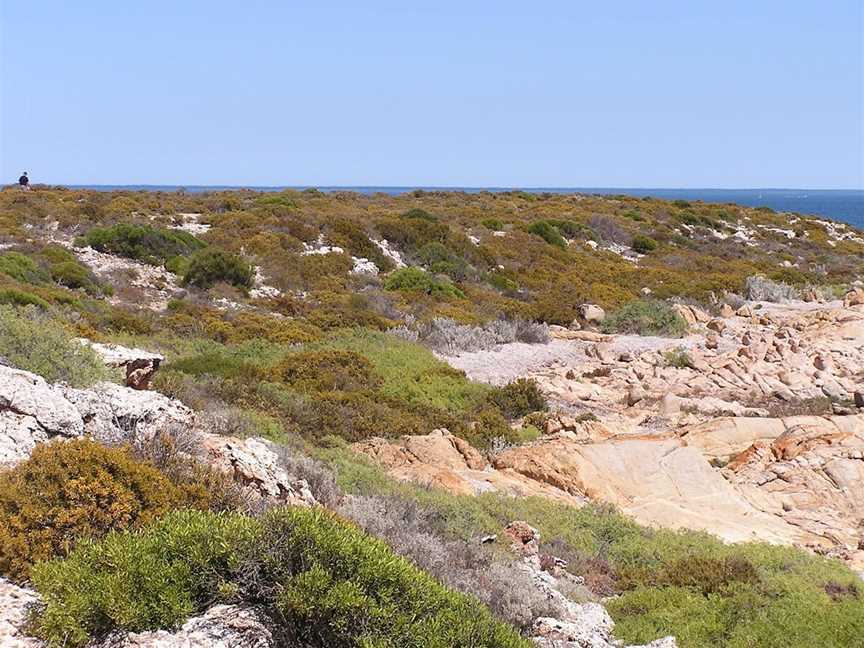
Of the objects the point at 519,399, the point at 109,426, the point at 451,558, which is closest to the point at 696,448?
the point at 519,399

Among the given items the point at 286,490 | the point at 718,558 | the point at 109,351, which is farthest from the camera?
the point at 109,351

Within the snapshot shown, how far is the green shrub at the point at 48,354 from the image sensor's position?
811cm

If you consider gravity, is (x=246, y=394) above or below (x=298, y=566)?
below

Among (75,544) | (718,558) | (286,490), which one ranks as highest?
(75,544)

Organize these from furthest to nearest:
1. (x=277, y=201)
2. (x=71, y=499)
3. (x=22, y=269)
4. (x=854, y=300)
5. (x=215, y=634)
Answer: (x=277, y=201)
(x=854, y=300)
(x=22, y=269)
(x=71, y=499)
(x=215, y=634)

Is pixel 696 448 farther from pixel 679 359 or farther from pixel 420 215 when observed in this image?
pixel 420 215

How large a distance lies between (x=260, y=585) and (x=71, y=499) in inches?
61.7

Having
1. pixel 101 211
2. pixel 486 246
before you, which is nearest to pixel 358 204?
pixel 486 246

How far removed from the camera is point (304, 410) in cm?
1263

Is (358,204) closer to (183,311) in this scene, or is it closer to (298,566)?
(183,311)

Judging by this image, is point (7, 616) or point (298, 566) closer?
point (7, 616)

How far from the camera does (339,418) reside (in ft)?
41.5

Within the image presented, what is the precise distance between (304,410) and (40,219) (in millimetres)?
23130

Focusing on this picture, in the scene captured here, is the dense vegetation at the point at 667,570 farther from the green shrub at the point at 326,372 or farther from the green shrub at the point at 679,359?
the green shrub at the point at 679,359
